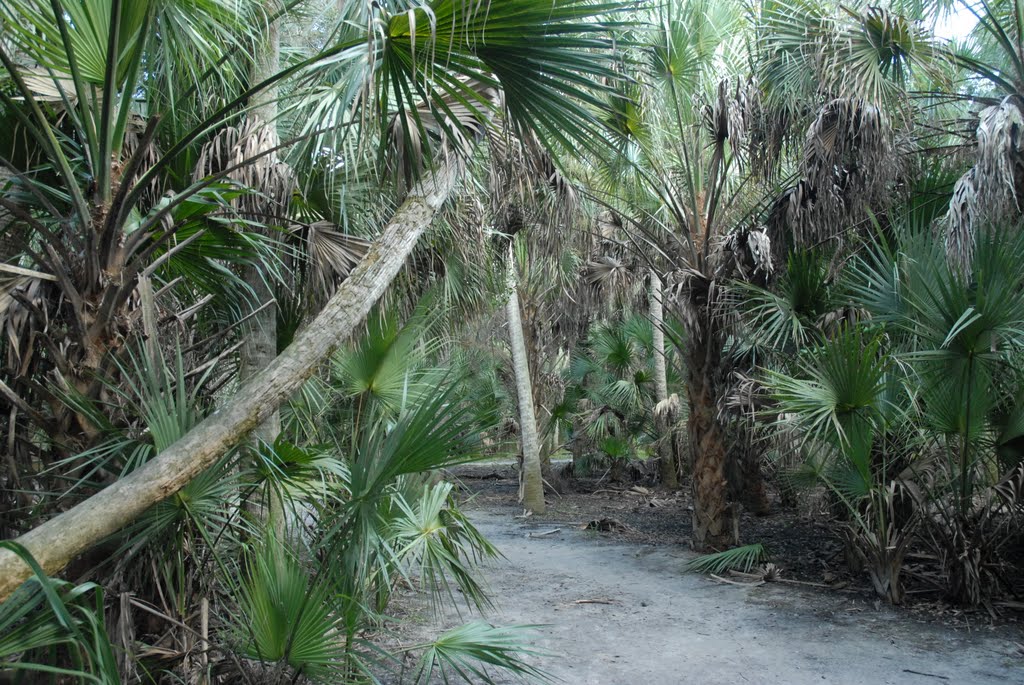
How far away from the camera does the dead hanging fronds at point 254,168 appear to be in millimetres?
Answer: 4742

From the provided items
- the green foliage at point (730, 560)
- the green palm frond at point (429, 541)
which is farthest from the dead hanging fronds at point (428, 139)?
the green foliage at point (730, 560)

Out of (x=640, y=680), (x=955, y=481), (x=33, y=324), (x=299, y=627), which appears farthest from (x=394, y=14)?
(x=955, y=481)

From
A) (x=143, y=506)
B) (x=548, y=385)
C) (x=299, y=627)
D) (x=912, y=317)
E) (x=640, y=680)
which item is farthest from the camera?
(x=548, y=385)

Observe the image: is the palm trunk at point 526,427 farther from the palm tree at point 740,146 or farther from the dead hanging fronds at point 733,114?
the dead hanging fronds at point 733,114

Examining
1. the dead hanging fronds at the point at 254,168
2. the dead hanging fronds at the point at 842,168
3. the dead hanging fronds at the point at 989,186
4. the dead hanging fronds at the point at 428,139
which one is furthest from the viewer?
the dead hanging fronds at the point at 842,168

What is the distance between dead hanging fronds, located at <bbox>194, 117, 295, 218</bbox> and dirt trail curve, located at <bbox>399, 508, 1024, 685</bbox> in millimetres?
3405

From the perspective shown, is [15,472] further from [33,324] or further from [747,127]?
[747,127]

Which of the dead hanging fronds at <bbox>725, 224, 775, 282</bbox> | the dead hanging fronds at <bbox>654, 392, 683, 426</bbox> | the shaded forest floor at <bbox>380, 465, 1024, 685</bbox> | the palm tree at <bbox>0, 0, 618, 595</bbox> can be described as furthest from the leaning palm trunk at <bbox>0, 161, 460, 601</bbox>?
the dead hanging fronds at <bbox>654, 392, 683, 426</bbox>

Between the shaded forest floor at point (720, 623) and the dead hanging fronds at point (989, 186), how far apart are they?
282 cm

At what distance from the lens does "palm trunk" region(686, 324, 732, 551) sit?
902 cm

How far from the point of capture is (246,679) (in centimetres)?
361

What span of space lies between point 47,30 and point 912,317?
5932 mm

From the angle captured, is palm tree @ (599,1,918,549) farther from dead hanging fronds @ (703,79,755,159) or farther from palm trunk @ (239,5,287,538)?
palm trunk @ (239,5,287,538)

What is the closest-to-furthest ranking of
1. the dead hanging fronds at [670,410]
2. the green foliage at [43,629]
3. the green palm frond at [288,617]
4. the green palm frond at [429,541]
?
1. the green foliage at [43,629]
2. the green palm frond at [288,617]
3. the green palm frond at [429,541]
4. the dead hanging fronds at [670,410]
